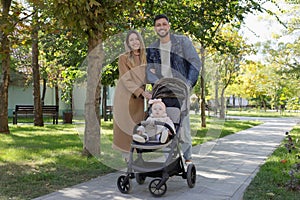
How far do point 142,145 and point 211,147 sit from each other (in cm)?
515

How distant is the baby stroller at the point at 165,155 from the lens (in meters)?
4.61

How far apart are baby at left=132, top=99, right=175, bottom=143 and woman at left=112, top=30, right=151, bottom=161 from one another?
1.71 feet

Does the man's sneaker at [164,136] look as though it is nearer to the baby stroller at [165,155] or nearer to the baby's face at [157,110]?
the baby stroller at [165,155]

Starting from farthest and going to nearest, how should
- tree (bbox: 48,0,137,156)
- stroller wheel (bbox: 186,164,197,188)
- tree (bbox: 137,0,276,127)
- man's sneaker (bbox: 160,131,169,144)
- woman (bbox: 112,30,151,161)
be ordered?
tree (bbox: 137,0,276,127) → tree (bbox: 48,0,137,156) → woman (bbox: 112,30,151,161) → stroller wheel (bbox: 186,164,197,188) → man's sneaker (bbox: 160,131,169,144)

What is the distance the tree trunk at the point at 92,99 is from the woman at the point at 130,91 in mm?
1640

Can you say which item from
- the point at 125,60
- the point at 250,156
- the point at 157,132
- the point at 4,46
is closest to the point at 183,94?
the point at 157,132

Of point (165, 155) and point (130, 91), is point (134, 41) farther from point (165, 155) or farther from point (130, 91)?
point (165, 155)

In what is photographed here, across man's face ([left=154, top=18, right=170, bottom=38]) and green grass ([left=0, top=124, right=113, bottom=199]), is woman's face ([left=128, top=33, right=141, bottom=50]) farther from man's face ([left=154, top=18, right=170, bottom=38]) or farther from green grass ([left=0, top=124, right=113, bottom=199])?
green grass ([left=0, top=124, right=113, bottom=199])

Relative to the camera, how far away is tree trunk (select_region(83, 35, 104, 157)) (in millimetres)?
7328

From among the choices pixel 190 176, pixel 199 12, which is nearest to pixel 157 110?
pixel 190 176

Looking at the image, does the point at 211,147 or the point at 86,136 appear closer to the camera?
the point at 86,136

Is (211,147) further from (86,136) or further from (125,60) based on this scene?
(125,60)

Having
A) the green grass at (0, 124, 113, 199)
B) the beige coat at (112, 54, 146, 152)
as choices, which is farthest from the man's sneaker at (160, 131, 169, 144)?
the green grass at (0, 124, 113, 199)

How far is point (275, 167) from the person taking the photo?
6531 millimetres
